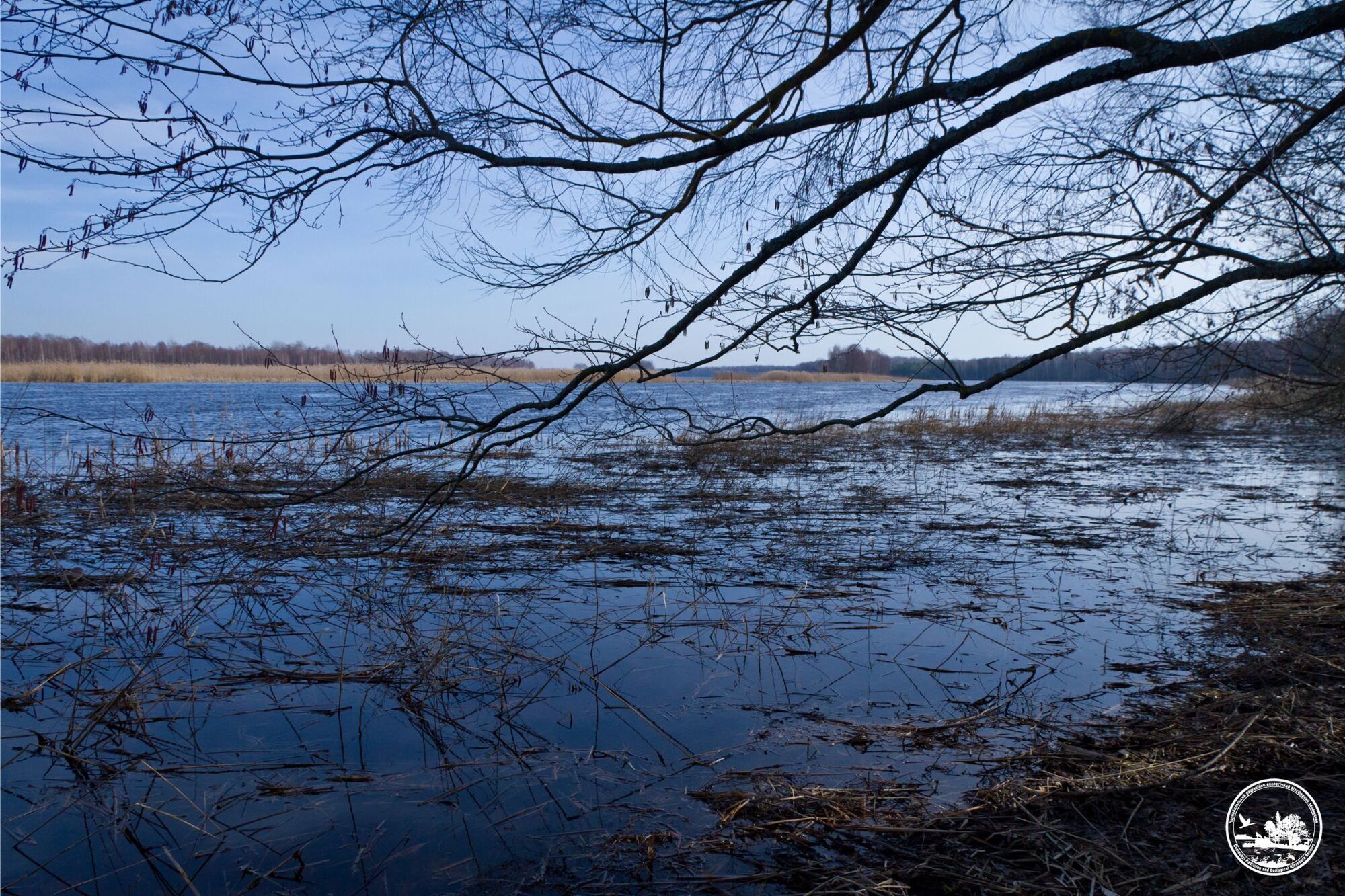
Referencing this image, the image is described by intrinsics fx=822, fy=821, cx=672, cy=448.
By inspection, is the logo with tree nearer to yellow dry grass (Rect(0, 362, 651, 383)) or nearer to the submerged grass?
the submerged grass

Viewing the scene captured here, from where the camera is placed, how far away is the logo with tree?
2.28 metres

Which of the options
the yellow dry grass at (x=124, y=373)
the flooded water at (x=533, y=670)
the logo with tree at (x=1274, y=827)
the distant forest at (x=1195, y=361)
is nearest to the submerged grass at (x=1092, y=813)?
the logo with tree at (x=1274, y=827)

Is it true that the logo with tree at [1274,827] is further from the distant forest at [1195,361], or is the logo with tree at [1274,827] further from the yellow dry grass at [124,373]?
the yellow dry grass at [124,373]

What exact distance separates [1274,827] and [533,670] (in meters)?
3.03

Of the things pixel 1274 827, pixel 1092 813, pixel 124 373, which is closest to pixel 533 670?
pixel 1092 813

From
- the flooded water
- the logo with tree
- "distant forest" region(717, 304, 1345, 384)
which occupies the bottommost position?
the flooded water

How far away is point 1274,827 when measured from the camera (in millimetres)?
2422

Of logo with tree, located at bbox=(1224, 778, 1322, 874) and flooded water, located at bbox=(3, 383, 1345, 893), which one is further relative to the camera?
flooded water, located at bbox=(3, 383, 1345, 893)

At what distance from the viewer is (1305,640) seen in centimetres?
424

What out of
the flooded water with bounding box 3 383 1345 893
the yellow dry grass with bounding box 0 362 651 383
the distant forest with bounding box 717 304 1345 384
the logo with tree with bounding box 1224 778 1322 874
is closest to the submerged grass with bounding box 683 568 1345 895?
the logo with tree with bounding box 1224 778 1322 874

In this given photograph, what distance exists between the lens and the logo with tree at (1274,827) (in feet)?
7.47

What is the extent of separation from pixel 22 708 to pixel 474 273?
2.79m

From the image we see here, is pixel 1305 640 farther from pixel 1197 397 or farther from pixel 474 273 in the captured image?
pixel 474 273

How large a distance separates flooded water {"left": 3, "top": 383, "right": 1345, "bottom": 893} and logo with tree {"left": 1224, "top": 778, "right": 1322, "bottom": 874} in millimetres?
772
